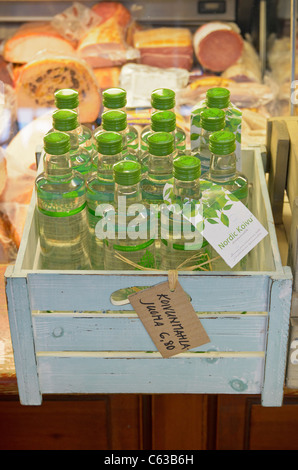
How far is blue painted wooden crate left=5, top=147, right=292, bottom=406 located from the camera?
1265 millimetres

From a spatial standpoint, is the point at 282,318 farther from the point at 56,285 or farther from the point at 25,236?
the point at 25,236

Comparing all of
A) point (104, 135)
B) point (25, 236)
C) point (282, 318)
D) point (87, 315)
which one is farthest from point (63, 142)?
point (282, 318)

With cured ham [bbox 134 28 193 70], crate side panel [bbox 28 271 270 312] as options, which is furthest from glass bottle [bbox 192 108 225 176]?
cured ham [bbox 134 28 193 70]

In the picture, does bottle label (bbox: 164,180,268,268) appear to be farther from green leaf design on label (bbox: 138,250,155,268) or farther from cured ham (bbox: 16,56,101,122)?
cured ham (bbox: 16,56,101,122)

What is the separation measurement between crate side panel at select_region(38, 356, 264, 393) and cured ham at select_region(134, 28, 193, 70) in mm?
1511

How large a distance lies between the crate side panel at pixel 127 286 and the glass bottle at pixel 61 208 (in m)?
0.14

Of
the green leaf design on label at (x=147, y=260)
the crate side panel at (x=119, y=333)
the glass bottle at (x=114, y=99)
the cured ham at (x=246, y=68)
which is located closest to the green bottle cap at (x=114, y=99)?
the glass bottle at (x=114, y=99)

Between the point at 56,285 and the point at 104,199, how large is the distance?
0.71 ft

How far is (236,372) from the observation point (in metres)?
1.37

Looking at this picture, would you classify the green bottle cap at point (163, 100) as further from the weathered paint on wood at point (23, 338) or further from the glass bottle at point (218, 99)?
the weathered paint on wood at point (23, 338)

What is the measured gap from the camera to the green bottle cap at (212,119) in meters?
1.42

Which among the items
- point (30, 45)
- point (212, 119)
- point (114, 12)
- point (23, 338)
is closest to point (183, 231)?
point (212, 119)

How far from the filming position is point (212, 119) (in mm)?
1419

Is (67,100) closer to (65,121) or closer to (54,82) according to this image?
(65,121)
